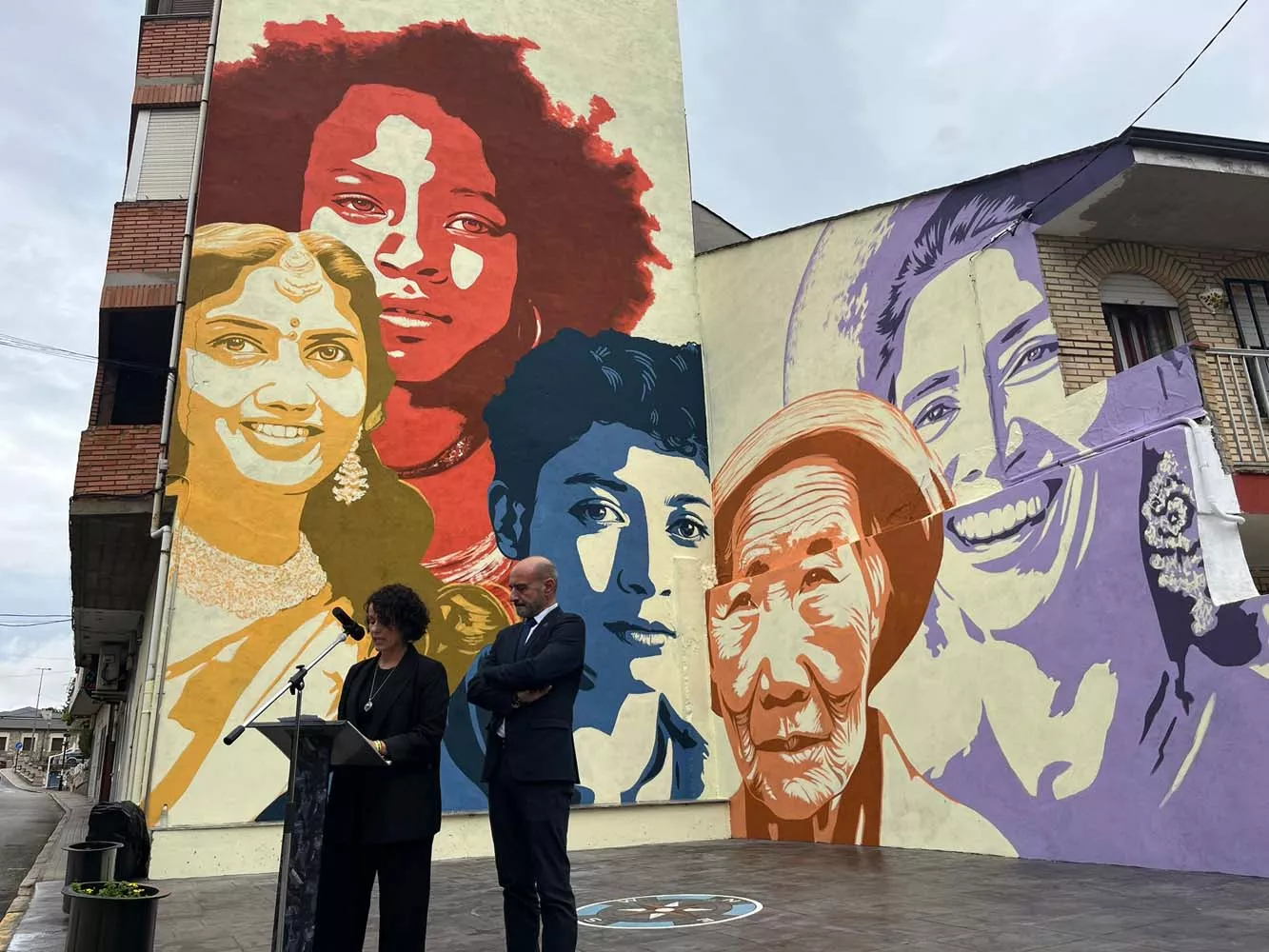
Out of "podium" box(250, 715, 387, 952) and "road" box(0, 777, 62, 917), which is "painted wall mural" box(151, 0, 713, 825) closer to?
"road" box(0, 777, 62, 917)

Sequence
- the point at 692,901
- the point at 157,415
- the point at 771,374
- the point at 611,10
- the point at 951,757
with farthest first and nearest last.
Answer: the point at 611,10
the point at 157,415
the point at 771,374
the point at 951,757
the point at 692,901

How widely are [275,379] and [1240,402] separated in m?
9.27

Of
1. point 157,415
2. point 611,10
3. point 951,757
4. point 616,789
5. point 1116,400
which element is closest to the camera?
point 1116,400

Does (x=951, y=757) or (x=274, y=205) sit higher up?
(x=274, y=205)

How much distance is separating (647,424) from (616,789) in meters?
4.37

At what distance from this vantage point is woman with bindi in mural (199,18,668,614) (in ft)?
35.0

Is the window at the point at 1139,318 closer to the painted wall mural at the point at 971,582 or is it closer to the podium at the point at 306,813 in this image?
the painted wall mural at the point at 971,582

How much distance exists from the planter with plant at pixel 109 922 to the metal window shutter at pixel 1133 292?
27.6 feet

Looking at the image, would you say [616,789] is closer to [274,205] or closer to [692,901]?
[692,901]

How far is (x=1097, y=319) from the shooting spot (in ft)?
26.2

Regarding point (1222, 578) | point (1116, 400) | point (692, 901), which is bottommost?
point (692, 901)

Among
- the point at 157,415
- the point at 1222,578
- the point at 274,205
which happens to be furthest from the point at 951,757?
the point at 157,415

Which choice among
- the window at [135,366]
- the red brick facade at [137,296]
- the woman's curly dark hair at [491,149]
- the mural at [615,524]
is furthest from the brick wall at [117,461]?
the mural at [615,524]

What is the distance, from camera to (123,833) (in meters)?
6.08
